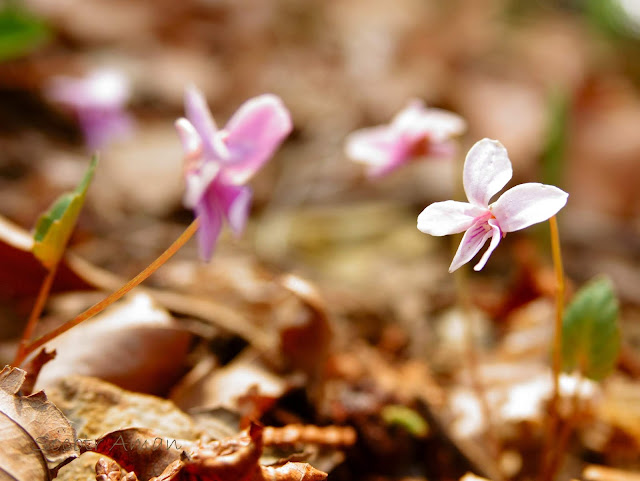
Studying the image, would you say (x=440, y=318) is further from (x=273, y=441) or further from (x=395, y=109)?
(x=395, y=109)

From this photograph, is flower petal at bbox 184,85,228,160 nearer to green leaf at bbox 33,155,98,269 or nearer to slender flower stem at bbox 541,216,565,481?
green leaf at bbox 33,155,98,269

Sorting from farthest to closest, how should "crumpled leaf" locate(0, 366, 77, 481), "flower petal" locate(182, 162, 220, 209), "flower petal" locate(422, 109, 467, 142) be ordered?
1. "flower petal" locate(422, 109, 467, 142)
2. "flower petal" locate(182, 162, 220, 209)
3. "crumpled leaf" locate(0, 366, 77, 481)

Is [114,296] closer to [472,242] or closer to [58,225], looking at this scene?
[58,225]

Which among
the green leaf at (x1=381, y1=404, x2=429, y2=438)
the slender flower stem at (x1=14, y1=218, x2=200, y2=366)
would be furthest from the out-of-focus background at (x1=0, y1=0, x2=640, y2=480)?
the green leaf at (x1=381, y1=404, x2=429, y2=438)

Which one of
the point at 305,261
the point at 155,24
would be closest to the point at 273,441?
the point at 305,261

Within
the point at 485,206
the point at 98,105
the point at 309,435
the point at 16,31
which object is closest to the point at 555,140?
the point at 485,206

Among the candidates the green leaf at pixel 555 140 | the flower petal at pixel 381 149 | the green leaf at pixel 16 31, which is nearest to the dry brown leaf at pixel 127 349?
the flower petal at pixel 381 149

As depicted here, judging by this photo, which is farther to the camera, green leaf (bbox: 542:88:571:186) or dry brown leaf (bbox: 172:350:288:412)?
green leaf (bbox: 542:88:571:186)

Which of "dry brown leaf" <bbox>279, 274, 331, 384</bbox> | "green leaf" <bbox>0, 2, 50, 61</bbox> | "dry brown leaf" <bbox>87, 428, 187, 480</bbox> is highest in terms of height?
"green leaf" <bbox>0, 2, 50, 61</bbox>
